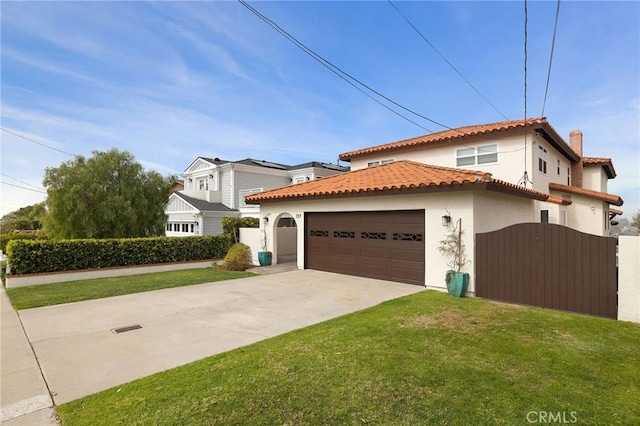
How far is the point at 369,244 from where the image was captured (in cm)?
1126

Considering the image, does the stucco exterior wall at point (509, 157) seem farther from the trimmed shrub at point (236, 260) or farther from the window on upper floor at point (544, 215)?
the trimmed shrub at point (236, 260)

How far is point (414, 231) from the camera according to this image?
10000mm

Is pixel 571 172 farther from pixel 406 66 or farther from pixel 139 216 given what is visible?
pixel 139 216

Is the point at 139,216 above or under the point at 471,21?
under

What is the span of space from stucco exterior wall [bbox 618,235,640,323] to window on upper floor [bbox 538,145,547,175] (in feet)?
29.2

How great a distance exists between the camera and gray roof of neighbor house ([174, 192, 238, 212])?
24.1 meters

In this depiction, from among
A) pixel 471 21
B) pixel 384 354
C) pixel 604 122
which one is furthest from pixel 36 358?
pixel 604 122

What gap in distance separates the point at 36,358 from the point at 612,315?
10331 millimetres

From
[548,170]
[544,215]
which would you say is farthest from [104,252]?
[548,170]

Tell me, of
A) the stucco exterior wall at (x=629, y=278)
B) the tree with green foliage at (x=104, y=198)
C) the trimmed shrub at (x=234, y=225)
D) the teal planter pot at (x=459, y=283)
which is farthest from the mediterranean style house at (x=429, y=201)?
the tree with green foliage at (x=104, y=198)

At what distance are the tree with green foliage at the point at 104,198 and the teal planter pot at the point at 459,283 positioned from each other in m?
15.9

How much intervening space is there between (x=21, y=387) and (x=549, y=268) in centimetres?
957

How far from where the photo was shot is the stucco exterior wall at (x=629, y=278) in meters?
6.00

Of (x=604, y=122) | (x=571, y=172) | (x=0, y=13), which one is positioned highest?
(x=0, y=13)
